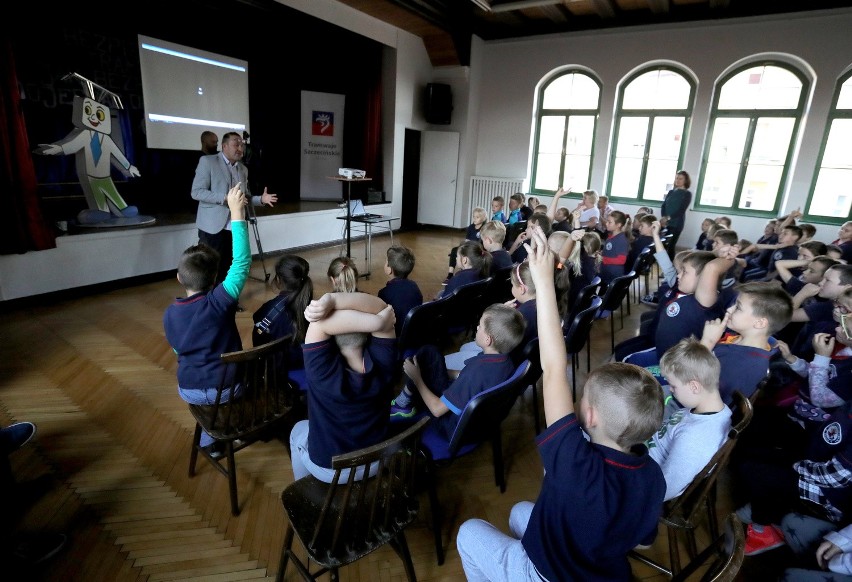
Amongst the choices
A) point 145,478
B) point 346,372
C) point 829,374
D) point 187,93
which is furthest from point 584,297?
point 187,93

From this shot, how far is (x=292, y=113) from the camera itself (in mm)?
8148

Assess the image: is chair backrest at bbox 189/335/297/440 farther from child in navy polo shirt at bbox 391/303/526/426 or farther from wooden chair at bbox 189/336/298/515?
child in navy polo shirt at bbox 391/303/526/426

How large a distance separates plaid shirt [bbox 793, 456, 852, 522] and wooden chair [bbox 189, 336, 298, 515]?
2.01 metres

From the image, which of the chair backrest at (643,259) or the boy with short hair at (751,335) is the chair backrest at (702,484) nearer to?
the boy with short hair at (751,335)

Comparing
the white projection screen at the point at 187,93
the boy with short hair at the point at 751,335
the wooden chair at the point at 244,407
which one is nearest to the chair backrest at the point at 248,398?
the wooden chair at the point at 244,407

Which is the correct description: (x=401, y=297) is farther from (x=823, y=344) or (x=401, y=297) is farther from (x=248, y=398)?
(x=823, y=344)

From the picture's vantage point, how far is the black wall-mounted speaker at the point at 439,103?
8.66m

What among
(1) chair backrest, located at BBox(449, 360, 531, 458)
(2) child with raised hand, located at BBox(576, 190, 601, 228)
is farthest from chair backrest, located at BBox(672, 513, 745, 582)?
(2) child with raised hand, located at BBox(576, 190, 601, 228)

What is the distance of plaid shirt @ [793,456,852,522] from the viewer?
154cm

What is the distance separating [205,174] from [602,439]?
13.5 feet

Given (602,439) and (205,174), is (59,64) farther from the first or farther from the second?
(602,439)

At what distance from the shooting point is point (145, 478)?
213cm

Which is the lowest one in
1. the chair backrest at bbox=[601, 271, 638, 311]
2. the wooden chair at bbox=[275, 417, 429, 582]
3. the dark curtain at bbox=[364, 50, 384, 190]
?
the wooden chair at bbox=[275, 417, 429, 582]

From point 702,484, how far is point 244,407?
175cm
